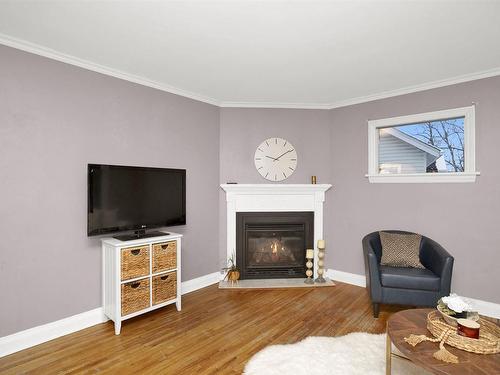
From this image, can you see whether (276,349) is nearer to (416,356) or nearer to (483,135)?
(416,356)

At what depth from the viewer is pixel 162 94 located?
3459mm

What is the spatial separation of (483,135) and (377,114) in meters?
1.18

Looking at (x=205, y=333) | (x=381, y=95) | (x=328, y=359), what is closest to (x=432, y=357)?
(x=328, y=359)

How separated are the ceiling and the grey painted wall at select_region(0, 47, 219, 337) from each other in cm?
26

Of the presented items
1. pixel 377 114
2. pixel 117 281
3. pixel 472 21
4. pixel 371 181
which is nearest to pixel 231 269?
pixel 117 281

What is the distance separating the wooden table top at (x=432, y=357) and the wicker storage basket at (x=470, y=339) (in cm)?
3

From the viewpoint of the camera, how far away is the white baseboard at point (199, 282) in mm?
3662

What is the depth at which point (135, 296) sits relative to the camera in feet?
9.12

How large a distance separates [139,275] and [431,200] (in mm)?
3365

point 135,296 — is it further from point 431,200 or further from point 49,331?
point 431,200

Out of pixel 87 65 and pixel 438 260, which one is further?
pixel 438 260

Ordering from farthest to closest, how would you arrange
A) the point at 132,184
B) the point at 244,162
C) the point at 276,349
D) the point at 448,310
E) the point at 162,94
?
1. the point at 244,162
2. the point at 162,94
3. the point at 132,184
4. the point at 276,349
5. the point at 448,310

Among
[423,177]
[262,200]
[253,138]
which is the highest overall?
[253,138]

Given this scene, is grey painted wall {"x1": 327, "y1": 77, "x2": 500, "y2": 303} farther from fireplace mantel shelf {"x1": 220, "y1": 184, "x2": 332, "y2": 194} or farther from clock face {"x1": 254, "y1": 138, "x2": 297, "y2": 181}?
clock face {"x1": 254, "y1": 138, "x2": 297, "y2": 181}
